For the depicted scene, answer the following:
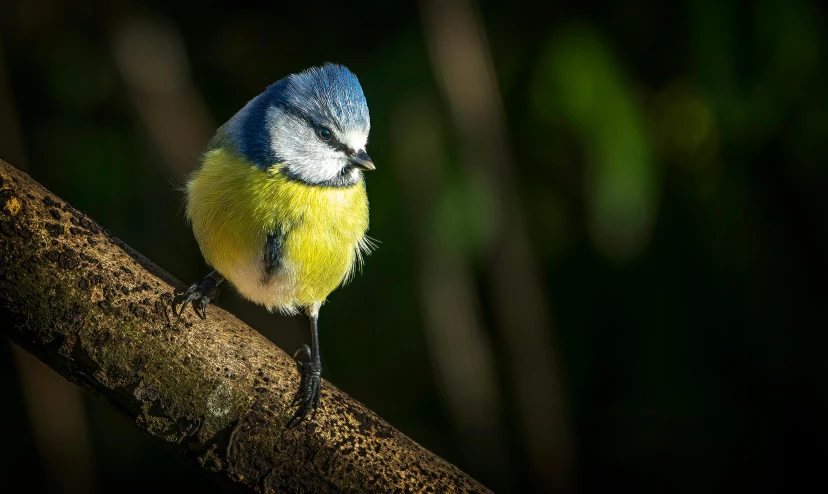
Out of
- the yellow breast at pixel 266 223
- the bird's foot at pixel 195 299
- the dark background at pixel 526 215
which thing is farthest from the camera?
the dark background at pixel 526 215

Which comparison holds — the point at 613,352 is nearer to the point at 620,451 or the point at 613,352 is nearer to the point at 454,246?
the point at 620,451

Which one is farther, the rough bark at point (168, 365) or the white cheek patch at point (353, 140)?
the white cheek patch at point (353, 140)

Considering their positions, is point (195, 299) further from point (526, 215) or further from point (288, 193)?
point (526, 215)

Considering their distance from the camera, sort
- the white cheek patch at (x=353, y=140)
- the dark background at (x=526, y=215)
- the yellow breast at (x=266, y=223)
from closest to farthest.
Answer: the yellow breast at (x=266, y=223)
the white cheek patch at (x=353, y=140)
the dark background at (x=526, y=215)

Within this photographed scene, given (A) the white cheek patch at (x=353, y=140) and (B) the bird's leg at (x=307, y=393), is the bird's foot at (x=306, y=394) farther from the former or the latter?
(A) the white cheek patch at (x=353, y=140)

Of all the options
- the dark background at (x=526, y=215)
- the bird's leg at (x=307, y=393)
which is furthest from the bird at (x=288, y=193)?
the dark background at (x=526, y=215)

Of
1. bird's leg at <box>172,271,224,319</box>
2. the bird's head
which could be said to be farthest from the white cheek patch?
bird's leg at <box>172,271,224,319</box>

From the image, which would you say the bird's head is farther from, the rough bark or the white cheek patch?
the rough bark

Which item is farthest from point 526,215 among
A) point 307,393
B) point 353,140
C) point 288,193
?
point 307,393

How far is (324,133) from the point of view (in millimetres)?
1596

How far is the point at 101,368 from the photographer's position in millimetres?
1078

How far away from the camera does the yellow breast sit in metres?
1.48

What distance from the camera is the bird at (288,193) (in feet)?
4.89

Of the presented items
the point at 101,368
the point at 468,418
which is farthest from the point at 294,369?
the point at 468,418
